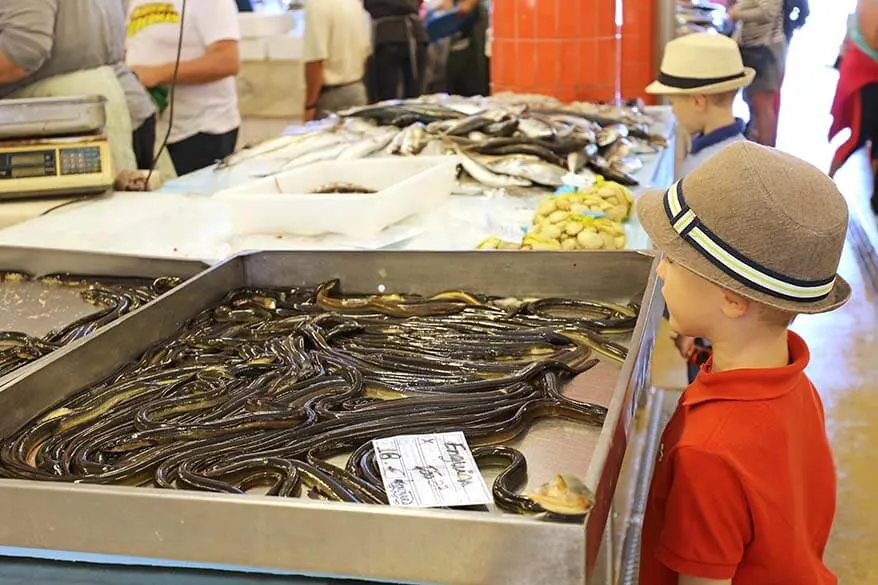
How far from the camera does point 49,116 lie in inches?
117

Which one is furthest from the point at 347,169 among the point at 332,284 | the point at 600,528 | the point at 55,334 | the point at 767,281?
the point at 600,528

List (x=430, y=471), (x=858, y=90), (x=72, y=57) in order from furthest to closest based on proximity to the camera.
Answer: (x=858, y=90), (x=72, y=57), (x=430, y=471)

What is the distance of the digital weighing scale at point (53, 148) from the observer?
2.95m

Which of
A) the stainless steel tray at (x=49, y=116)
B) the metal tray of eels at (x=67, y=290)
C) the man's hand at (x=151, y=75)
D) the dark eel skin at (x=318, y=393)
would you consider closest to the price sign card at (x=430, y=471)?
the dark eel skin at (x=318, y=393)

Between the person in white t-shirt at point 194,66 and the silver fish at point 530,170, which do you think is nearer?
the silver fish at point 530,170

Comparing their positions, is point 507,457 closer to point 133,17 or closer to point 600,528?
point 600,528

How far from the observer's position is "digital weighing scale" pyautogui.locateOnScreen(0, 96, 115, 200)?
9.66 feet

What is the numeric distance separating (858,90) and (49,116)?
4.27 meters

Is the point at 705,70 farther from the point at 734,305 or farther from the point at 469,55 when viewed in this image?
the point at 469,55

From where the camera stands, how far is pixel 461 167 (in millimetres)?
3389

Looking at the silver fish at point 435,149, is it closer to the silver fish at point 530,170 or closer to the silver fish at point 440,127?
the silver fish at point 440,127

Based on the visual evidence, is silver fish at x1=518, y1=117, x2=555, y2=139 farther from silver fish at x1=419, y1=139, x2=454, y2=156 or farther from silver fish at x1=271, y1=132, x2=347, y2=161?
silver fish at x1=271, y1=132, x2=347, y2=161

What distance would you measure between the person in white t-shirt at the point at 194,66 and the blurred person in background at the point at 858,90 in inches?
124

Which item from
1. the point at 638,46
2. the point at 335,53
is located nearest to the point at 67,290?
the point at 638,46
